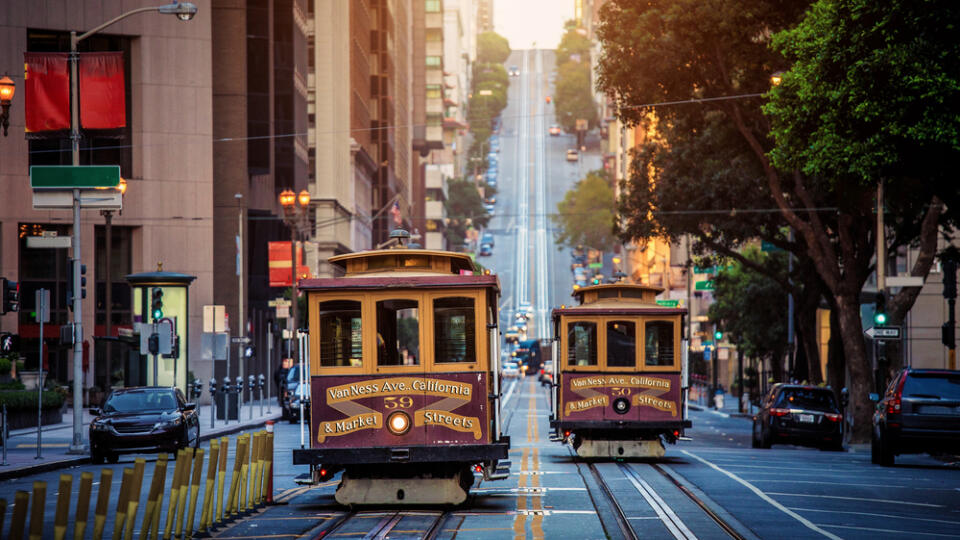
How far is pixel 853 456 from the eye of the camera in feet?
109

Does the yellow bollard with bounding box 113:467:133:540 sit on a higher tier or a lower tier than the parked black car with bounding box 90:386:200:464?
higher

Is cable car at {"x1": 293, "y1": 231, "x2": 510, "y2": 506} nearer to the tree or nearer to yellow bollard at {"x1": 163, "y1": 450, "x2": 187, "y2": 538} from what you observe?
yellow bollard at {"x1": 163, "y1": 450, "x2": 187, "y2": 538}

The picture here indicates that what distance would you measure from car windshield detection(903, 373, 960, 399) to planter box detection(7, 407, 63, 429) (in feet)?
77.9

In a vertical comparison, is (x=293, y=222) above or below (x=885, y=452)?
above

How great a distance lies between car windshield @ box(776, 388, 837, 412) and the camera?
35.3 metres

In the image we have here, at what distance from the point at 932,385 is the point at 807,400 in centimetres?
701

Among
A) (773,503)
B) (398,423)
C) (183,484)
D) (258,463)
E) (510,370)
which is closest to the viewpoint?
(183,484)

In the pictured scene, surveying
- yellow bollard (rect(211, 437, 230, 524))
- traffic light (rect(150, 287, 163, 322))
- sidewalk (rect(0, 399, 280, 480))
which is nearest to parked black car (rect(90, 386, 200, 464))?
sidewalk (rect(0, 399, 280, 480))

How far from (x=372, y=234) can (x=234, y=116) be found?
43048 millimetres

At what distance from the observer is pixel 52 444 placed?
112 feet

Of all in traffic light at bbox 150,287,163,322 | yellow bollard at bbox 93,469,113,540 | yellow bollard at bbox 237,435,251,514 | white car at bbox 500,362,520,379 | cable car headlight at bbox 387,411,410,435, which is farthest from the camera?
white car at bbox 500,362,520,379

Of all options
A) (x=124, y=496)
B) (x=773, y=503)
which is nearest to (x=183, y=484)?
(x=124, y=496)

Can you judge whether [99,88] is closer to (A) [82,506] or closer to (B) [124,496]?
(B) [124,496]

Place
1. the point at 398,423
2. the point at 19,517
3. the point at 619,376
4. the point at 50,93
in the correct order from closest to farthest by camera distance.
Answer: the point at 19,517 < the point at 398,423 < the point at 619,376 < the point at 50,93
